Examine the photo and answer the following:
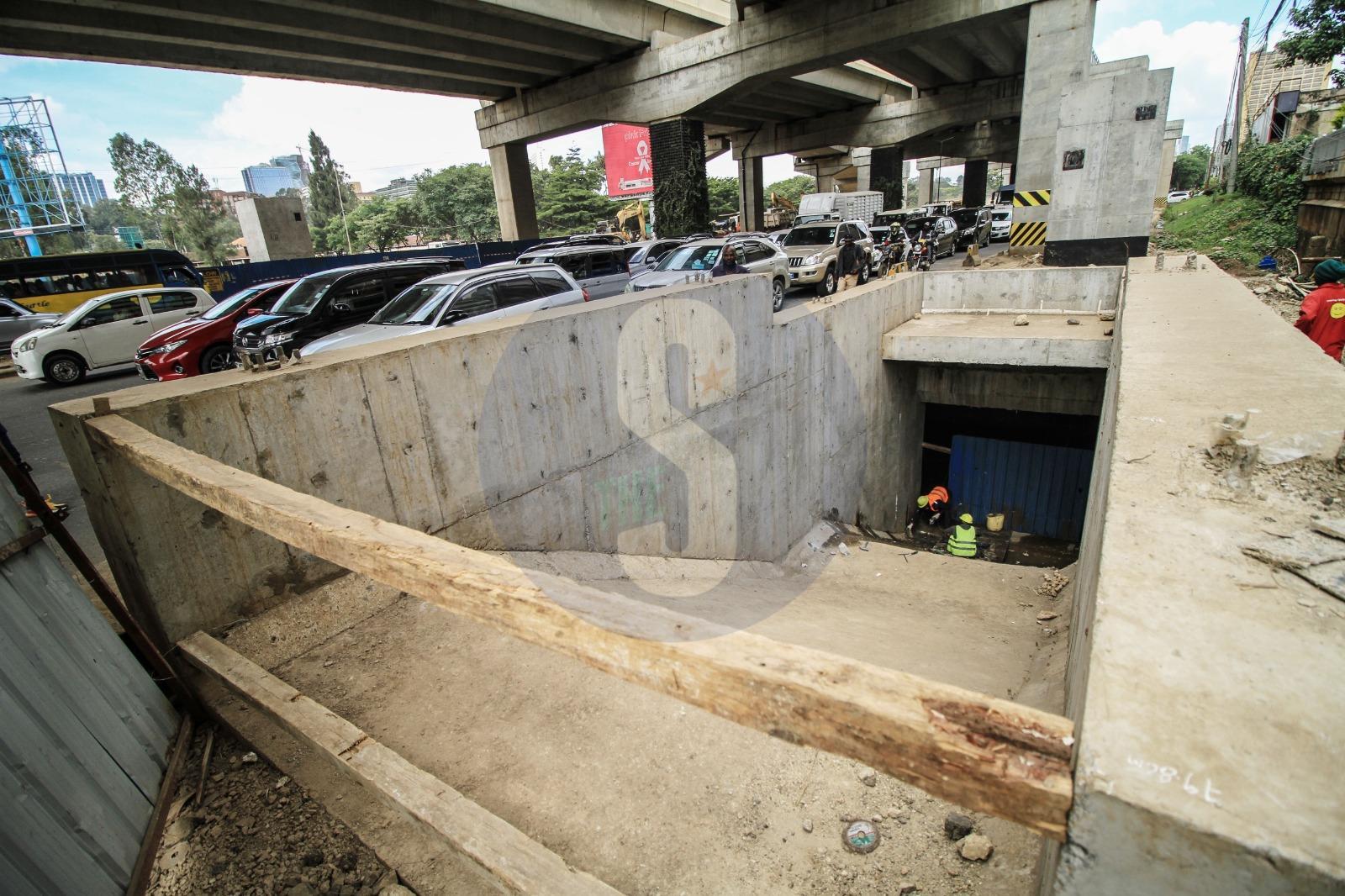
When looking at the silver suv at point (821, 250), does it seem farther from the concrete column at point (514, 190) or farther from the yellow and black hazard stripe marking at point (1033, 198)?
the concrete column at point (514, 190)

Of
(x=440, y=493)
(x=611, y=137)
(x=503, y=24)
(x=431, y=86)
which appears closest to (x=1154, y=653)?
(x=440, y=493)

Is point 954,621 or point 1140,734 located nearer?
point 1140,734

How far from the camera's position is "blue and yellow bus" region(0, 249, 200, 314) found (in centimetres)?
1780

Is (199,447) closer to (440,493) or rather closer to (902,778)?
(440,493)

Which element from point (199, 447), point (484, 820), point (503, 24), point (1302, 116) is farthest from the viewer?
point (1302, 116)

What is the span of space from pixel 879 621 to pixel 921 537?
8811mm

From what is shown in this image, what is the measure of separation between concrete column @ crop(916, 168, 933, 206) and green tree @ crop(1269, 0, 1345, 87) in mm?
44967

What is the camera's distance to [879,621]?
620 cm

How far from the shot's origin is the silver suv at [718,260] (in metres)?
13.3

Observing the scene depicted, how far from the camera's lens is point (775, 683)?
1181 millimetres

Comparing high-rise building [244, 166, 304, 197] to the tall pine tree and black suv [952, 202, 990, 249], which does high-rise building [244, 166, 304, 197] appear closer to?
the tall pine tree

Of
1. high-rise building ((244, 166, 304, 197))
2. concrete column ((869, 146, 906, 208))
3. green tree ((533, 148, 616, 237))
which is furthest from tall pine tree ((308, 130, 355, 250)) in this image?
high-rise building ((244, 166, 304, 197))

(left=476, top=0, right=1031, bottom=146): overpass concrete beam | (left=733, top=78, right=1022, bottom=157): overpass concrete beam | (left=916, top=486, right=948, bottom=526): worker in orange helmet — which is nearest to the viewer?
(left=916, top=486, right=948, bottom=526): worker in orange helmet

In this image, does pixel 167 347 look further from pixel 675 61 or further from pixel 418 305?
pixel 675 61
